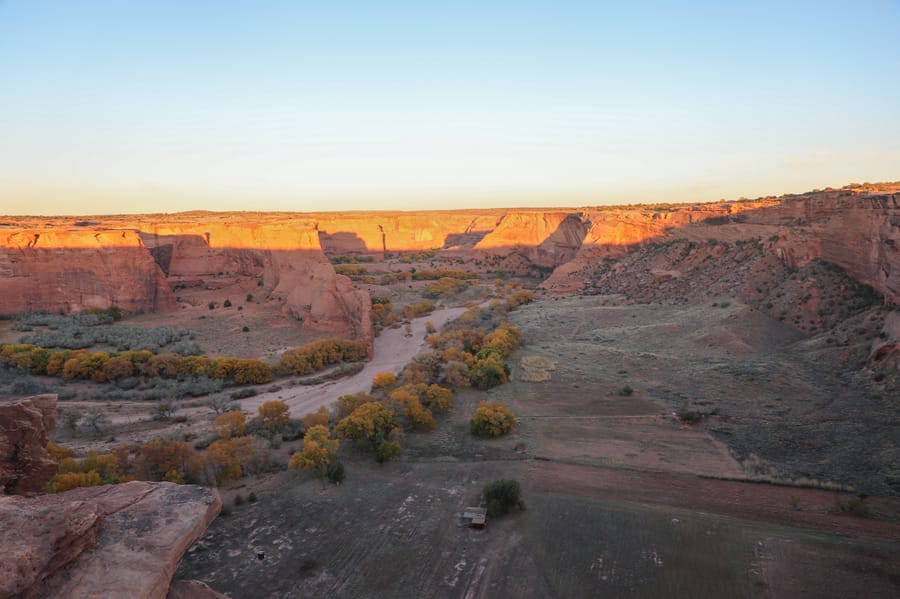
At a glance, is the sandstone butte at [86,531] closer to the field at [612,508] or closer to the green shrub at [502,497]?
the field at [612,508]

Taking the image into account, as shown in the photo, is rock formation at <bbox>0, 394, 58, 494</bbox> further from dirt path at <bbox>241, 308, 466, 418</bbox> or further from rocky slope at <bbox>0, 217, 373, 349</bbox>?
rocky slope at <bbox>0, 217, 373, 349</bbox>

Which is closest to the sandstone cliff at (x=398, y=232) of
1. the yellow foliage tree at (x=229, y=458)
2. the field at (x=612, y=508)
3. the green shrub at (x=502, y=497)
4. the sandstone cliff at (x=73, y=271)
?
the sandstone cliff at (x=73, y=271)

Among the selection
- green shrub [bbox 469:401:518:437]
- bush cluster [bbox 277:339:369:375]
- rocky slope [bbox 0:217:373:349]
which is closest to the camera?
green shrub [bbox 469:401:518:437]

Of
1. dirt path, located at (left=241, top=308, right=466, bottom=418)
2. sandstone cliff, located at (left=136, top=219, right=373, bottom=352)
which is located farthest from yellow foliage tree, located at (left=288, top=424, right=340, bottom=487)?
sandstone cliff, located at (left=136, top=219, right=373, bottom=352)

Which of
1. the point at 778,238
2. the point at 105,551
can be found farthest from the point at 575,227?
the point at 105,551

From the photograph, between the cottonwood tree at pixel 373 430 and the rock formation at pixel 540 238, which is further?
the rock formation at pixel 540 238

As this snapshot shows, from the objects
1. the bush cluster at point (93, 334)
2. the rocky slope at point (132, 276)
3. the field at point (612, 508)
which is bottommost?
the field at point (612, 508)
